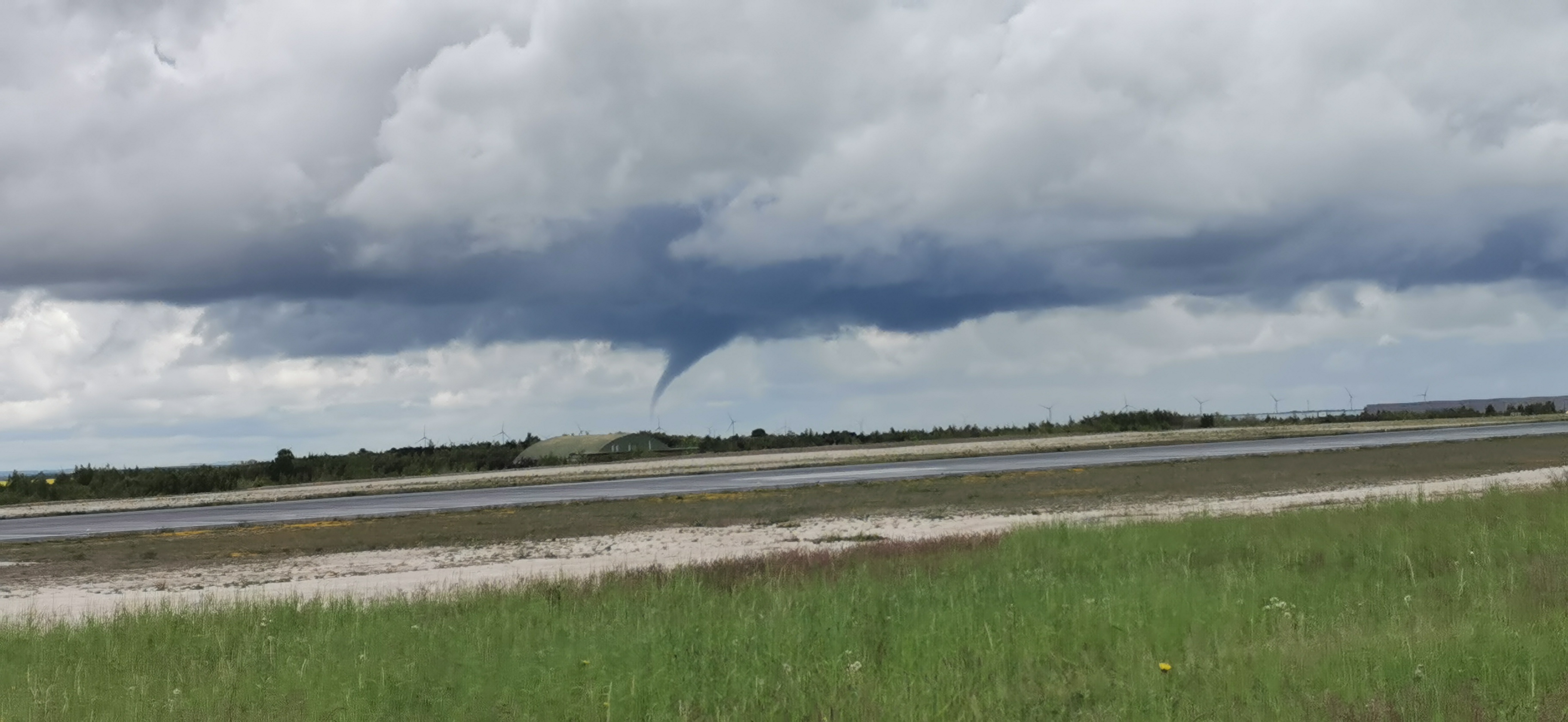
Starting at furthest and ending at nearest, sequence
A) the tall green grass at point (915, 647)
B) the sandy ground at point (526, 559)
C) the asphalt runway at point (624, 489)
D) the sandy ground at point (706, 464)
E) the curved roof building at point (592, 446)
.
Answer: the curved roof building at point (592, 446), the sandy ground at point (706, 464), the asphalt runway at point (624, 489), the sandy ground at point (526, 559), the tall green grass at point (915, 647)

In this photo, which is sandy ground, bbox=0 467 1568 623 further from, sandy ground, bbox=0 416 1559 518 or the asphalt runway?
sandy ground, bbox=0 416 1559 518

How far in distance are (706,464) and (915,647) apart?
8141 cm

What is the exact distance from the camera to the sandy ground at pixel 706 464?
75.1 metres

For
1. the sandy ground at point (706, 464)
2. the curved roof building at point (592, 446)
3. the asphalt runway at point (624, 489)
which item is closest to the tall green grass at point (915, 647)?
the asphalt runway at point (624, 489)

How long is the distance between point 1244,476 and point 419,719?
42466mm

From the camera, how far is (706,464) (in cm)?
9188

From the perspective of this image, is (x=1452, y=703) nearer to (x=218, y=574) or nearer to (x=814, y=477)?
(x=218, y=574)

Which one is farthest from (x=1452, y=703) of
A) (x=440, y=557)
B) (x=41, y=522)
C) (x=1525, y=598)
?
(x=41, y=522)

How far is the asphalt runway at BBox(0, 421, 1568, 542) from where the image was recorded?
164ft

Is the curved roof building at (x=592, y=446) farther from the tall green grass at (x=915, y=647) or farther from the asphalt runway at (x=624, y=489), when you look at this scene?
the tall green grass at (x=915, y=647)

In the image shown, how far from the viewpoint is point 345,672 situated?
11.4m

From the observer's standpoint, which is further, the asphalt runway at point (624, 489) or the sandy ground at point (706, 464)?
the sandy ground at point (706, 464)

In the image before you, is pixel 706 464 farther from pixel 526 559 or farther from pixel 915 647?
pixel 915 647

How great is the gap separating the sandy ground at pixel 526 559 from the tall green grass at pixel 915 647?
4.42 m
